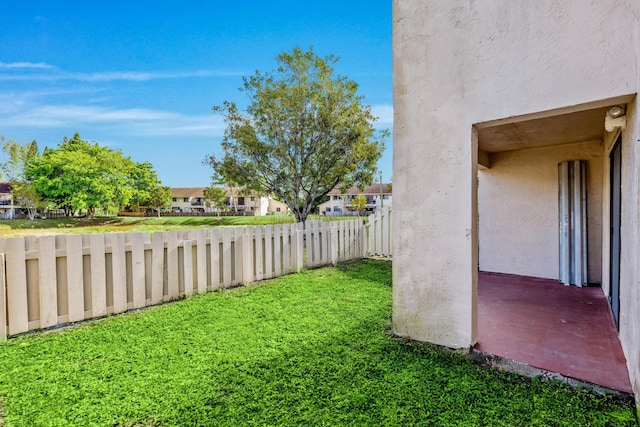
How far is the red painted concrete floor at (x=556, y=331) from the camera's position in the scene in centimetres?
262

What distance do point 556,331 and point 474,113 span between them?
263 centimetres

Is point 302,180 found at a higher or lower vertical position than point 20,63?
lower

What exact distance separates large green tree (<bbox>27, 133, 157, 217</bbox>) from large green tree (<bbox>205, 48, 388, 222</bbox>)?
1217 inches

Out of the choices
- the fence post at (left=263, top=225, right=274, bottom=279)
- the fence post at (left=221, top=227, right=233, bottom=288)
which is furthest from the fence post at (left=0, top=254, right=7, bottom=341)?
the fence post at (left=263, top=225, right=274, bottom=279)

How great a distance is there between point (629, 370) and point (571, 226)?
379 cm

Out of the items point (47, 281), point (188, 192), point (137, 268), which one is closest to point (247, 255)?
point (137, 268)

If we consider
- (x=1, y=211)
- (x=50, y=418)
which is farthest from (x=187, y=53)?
(x=1, y=211)

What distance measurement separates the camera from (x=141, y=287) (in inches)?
183

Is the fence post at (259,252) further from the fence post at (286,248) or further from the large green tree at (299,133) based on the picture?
the large green tree at (299,133)

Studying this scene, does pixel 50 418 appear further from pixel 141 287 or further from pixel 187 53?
pixel 187 53

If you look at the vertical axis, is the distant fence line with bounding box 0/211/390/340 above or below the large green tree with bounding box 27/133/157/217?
below

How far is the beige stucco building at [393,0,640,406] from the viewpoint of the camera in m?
2.28

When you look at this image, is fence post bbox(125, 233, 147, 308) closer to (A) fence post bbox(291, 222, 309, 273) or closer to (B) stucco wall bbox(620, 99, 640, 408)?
(A) fence post bbox(291, 222, 309, 273)

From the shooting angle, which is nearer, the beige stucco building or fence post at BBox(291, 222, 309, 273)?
the beige stucco building
